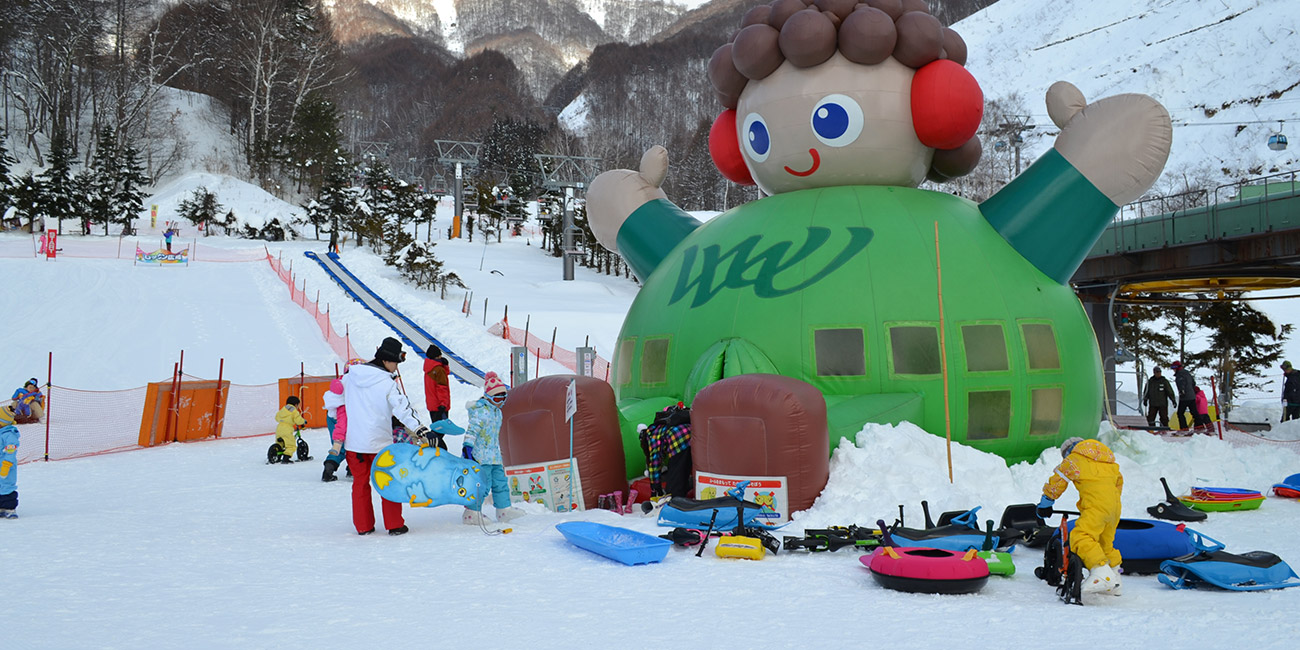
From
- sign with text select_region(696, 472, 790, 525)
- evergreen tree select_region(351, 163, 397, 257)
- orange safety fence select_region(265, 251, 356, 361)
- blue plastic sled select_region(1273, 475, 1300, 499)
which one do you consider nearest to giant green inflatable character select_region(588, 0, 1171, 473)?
sign with text select_region(696, 472, 790, 525)

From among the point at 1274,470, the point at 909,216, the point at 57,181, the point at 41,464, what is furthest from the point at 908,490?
the point at 57,181

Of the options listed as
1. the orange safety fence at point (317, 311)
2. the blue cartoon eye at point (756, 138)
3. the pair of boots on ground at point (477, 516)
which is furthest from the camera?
the orange safety fence at point (317, 311)

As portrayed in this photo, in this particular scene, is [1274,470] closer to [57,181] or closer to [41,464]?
[41,464]

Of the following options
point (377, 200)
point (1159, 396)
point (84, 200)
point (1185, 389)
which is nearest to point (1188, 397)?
point (1185, 389)

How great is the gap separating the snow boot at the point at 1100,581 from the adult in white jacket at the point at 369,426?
4.99 meters

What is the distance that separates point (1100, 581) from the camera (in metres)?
5.79

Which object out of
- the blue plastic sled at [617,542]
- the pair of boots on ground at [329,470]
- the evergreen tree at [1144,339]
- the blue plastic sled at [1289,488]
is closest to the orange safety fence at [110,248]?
the pair of boots on ground at [329,470]

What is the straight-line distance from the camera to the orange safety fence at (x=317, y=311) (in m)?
26.9

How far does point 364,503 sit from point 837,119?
661 centimetres

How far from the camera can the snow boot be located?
5781 millimetres

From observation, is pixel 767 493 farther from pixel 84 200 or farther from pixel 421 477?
pixel 84 200

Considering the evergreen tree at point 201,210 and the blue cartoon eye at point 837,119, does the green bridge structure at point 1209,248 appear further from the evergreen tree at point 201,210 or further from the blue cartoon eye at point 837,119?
the evergreen tree at point 201,210

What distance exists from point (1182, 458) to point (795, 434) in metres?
5.20

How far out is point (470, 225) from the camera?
211 feet
